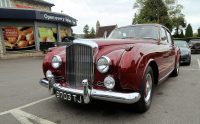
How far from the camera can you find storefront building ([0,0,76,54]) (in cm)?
1883

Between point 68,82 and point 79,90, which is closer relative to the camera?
point 79,90

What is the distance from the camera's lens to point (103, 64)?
4055mm

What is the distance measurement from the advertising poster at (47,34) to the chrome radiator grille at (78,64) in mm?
16998

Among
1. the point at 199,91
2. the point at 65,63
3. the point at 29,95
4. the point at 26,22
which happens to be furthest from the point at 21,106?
the point at 26,22

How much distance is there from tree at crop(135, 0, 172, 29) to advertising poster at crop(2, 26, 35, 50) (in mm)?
39953

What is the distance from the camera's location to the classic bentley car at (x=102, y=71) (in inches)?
156

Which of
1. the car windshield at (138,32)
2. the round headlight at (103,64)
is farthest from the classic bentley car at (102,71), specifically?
the car windshield at (138,32)

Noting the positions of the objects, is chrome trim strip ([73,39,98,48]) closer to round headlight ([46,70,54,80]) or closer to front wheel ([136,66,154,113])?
round headlight ([46,70,54,80])

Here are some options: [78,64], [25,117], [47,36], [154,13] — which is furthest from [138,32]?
[154,13]

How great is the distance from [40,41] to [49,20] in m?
2.01

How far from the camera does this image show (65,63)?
4.62m

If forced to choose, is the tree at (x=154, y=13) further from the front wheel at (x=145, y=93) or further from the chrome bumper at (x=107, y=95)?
the chrome bumper at (x=107, y=95)

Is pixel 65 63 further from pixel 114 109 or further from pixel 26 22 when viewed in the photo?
pixel 26 22

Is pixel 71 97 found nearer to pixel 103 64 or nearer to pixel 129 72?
pixel 103 64
